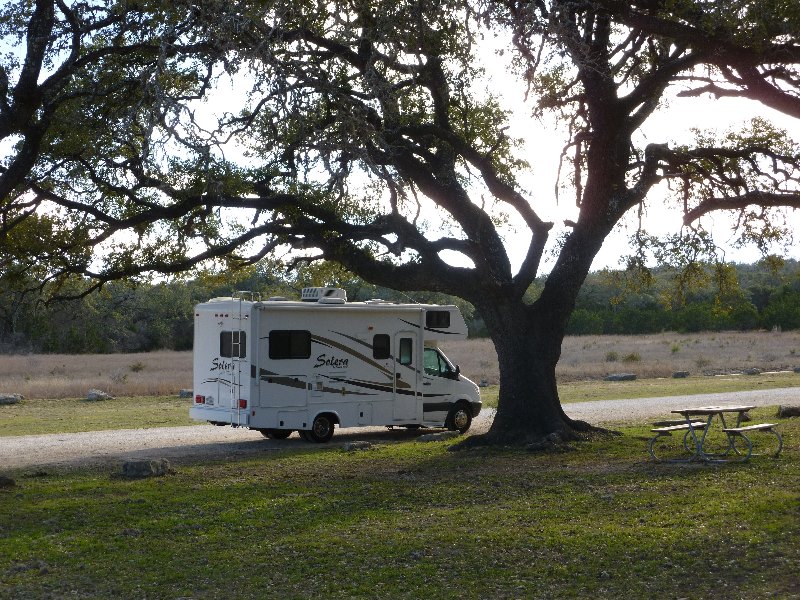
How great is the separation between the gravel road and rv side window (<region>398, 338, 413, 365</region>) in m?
1.51

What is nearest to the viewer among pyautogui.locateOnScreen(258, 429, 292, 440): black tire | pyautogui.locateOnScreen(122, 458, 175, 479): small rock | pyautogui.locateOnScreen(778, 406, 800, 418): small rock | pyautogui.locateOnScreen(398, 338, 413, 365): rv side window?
pyautogui.locateOnScreen(122, 458, 175, 479): small rock

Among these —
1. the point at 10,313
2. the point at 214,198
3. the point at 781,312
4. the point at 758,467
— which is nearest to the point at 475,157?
the point at 214,198

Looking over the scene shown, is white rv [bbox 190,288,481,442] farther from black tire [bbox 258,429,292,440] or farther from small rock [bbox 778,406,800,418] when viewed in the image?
small rock [bbox 778,406,800,418]

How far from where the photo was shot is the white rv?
1817cm

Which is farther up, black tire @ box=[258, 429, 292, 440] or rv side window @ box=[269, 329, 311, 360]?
rv side window @ box=[269, 329, 311, 360]

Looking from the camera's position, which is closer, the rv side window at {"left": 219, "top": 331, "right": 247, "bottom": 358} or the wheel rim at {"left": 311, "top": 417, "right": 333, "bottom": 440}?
the rv side window at {"left": 219, "top": 331, "right": 247, "bottom": 358}

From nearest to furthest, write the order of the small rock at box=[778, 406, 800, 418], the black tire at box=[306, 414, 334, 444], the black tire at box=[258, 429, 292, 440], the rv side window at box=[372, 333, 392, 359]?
the black tire at box=[306, 414, 334, 444] → the black tire at box=[258, 429, 292, 440] → the rv side window at box=[372, 333, 392, 359] → the small rock at box=[778, 406, 800, 418]

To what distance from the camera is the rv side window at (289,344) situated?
60.1 feet

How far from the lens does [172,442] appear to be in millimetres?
19016

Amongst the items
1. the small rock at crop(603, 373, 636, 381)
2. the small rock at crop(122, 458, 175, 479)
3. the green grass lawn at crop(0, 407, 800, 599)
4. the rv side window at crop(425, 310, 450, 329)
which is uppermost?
the rv side window at crop(425, 310, 450, 329)

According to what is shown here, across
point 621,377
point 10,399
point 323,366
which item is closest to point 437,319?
point 323,366

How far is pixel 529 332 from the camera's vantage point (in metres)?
16.9

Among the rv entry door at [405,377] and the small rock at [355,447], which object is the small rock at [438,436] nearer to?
the rv entry door at [405,377]

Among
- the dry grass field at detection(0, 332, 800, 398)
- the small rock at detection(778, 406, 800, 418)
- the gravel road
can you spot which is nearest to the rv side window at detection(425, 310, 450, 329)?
the gravel road
